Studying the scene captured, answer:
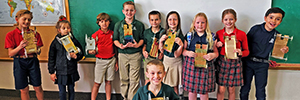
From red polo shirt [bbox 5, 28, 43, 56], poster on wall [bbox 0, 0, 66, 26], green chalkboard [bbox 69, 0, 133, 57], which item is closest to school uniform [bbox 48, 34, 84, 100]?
red polo shirt [bbox 5, 28, 43, 56]

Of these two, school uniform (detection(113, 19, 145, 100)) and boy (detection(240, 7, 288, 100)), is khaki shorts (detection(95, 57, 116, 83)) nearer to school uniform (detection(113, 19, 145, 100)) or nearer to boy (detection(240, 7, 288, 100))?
school uniform (detection(113, 19, 145, 100))

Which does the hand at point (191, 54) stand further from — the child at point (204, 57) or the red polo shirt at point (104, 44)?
the red polo shirt at point (104, 44)

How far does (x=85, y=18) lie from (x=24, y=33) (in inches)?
30.7

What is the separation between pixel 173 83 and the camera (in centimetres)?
241

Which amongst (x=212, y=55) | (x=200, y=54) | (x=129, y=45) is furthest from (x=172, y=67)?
(x=129, y=45)

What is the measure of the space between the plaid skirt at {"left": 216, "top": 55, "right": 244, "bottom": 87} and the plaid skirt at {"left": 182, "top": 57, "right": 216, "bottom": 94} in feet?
0.35

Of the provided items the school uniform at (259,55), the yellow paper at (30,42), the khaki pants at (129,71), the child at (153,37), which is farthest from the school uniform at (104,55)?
the school uniform at (259,55)

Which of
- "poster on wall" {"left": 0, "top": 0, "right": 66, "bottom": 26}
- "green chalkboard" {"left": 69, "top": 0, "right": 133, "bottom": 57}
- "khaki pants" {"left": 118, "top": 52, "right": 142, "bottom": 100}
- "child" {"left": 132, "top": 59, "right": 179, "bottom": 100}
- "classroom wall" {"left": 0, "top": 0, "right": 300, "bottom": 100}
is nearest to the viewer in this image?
"child" {"left": 132, "top": 59, "right": 179, "bottom": 100}

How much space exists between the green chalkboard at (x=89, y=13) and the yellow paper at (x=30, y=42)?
61 centimetres

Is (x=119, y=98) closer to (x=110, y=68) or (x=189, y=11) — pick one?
(x=110, y=68)

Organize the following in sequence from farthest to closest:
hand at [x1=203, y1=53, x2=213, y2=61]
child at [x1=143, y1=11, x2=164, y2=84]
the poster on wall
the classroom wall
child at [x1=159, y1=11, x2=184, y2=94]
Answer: the poster on wall < the classroom wall < child at [x1=143, y1=11, x2=164, y2=84] < child at [x1=159, y1=11, x2=184, y2=94] < hand at [x1=203, y1=53, x2=213, y2=61]

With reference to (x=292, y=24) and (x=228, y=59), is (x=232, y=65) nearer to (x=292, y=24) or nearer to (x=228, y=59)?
(x=228, y=59)

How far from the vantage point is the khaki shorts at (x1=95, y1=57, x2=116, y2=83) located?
2.60 m

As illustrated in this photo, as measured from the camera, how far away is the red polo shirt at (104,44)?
256cm
